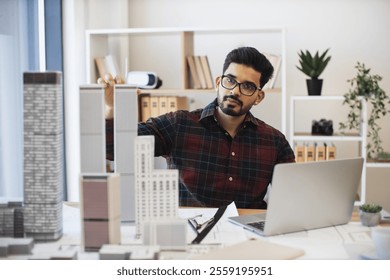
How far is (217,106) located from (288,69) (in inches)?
59.9

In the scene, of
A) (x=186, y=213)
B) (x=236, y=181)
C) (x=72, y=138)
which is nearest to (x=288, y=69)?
(x=72, y=138)

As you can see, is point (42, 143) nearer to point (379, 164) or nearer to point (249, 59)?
point (249, 59)

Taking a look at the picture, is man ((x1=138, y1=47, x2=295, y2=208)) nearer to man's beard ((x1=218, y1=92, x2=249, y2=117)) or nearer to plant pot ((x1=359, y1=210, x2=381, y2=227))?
man's beard ((x1=218, y1=92, x2=249, y2=117))

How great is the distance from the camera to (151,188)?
125cm

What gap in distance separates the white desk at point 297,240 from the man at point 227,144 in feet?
1.60

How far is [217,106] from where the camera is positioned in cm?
197

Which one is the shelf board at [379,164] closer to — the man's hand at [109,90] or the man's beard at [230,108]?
the man's beard at [230,108]

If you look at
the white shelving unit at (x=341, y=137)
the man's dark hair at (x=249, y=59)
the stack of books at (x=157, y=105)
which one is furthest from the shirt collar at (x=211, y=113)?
the stack of books at (x=157, y=105)

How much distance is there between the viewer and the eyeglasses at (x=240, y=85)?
6.25 ft

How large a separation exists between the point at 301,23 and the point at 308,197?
7.14 feet

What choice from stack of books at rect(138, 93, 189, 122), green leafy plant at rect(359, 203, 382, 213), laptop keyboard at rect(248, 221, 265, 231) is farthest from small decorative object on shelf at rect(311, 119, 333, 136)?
laptop keyboard at rect(248, 221, 265, 231)

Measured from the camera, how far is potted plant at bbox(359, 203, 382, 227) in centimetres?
139

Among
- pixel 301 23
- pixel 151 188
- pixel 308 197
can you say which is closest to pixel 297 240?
pixel 308 197
